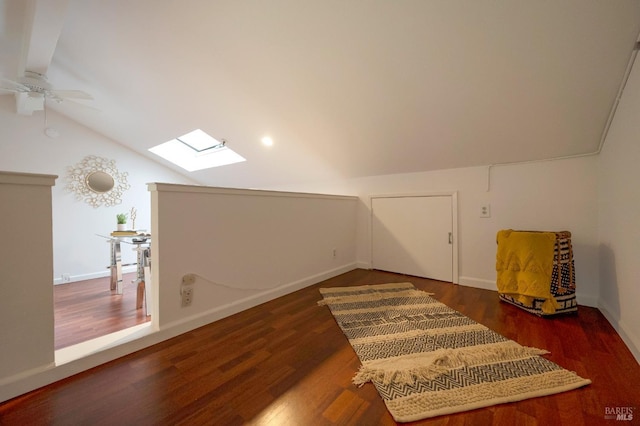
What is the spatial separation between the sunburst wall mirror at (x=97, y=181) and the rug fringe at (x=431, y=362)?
474cm

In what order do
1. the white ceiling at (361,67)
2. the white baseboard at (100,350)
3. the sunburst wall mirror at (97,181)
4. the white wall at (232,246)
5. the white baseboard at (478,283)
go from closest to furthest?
the white baseboard at (100,350), the white ceiling at (361,67), the white wall at (232,246), the white baseboard at (478,283), the sunburst wall mirror at (97,181)

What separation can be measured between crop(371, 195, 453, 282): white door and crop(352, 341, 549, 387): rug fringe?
1.49 meters

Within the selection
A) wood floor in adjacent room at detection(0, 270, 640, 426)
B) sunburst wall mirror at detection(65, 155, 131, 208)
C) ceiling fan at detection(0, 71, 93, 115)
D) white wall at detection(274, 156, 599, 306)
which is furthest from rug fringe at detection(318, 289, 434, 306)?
sunburst wall mirror at detection(65, 155, 131, 208)

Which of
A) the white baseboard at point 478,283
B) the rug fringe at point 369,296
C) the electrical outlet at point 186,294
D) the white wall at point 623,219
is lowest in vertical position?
the rug fringe at point 369,296

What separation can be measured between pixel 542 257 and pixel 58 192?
593 centimetres

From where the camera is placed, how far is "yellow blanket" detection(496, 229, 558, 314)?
1886 millimetres

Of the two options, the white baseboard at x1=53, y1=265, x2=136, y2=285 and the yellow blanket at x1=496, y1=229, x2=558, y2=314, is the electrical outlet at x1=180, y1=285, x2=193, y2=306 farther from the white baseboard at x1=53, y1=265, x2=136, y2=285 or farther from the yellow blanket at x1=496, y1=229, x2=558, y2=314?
the white baseboard at x1=53, y1=265, x2=136, y2=285

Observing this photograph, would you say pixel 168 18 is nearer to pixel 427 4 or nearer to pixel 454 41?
pixel 427 4

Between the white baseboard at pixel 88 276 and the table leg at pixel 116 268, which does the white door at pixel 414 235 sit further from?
the white baseboard at pixel 88 276

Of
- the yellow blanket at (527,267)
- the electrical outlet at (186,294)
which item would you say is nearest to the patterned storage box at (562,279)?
the yellow blanket at (527,267)

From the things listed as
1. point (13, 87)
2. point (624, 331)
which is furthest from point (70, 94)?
point (624, 331)

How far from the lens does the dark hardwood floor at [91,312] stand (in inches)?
73.0

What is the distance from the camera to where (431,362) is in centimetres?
132

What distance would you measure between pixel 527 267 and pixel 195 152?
5283 millimetres
